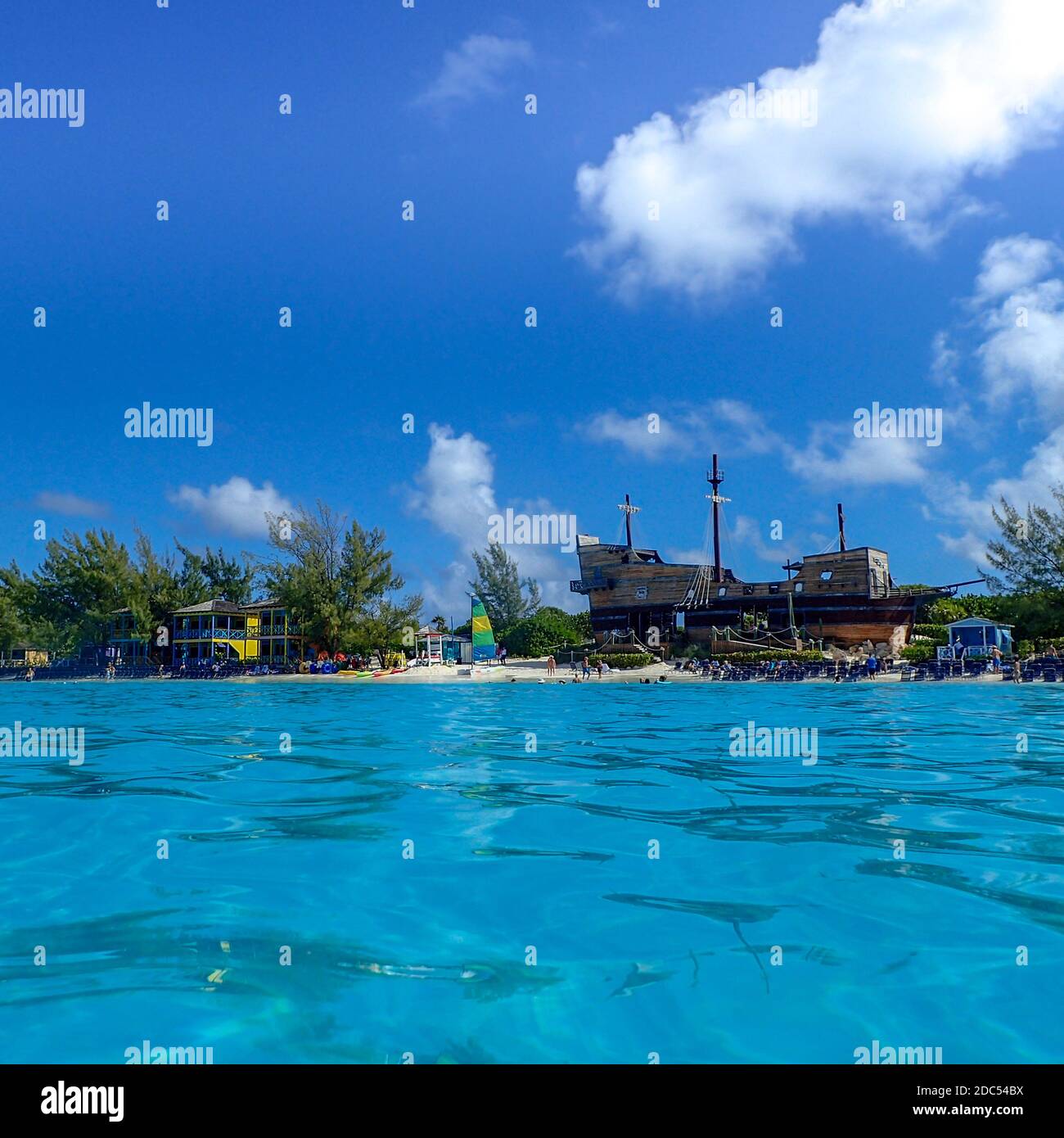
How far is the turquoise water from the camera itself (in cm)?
383

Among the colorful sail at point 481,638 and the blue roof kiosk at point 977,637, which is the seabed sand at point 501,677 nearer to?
the colorful sail at point 481,638

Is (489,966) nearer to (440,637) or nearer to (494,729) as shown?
(494,729)

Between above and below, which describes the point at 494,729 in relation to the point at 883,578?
below

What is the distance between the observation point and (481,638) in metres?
51.7

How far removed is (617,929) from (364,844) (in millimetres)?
2723

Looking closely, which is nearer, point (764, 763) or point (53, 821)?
point (53, 821)

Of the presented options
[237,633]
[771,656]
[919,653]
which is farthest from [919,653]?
[237,633]

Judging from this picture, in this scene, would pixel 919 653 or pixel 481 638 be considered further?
pixel 481 638

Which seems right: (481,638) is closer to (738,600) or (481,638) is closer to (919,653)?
(738,600)

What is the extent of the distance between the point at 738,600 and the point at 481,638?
15.6 metres

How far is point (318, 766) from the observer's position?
1141 cm

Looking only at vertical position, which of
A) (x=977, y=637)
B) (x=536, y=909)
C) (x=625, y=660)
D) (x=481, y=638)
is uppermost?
(x=481, y=638)
